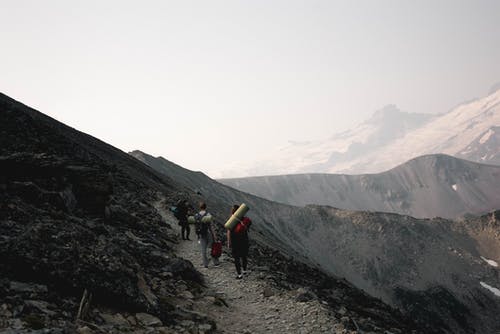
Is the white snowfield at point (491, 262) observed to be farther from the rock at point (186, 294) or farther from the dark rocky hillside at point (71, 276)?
the rock at point (186, 294)

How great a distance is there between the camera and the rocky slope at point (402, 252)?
73312 millimetres

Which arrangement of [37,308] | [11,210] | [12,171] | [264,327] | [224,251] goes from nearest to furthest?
[37,308] → [11,210] → [264,327] → [12,171] → [224,251]

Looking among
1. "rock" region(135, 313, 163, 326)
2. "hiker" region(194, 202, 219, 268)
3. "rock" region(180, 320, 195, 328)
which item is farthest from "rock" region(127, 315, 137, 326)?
"hiker" region(194, 202, 219, 268)

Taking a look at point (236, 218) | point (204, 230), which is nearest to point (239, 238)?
point (236, 218)

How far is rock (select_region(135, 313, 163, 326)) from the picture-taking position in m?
7.19

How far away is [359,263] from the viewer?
86125 millimetres

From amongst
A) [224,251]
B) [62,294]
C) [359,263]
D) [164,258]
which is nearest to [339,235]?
[359,263]

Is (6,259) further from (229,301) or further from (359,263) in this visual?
(359,263)

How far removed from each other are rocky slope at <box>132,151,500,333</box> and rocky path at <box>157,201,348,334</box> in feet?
175

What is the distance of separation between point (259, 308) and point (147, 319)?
4233 millimetres

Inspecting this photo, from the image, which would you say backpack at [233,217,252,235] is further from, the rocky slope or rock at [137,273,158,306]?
the rocky slope

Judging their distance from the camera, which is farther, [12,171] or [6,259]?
[12,171]

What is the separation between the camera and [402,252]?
90562 mm

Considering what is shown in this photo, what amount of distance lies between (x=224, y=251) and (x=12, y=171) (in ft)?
33.5
